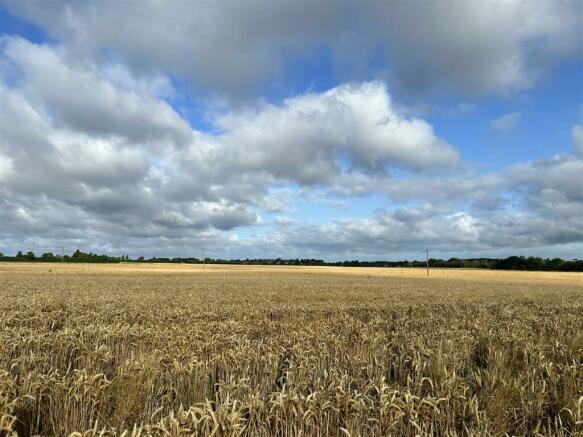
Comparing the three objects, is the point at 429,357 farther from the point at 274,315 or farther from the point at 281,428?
the point at 274,315

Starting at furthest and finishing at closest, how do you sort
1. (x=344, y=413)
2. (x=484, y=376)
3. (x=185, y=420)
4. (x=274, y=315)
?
1. (x=274, y=315)
2. (x=484, y=376)
3. (x=344, y=413)
4. (x=185, y=420)

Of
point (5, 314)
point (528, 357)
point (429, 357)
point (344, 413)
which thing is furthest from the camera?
point (5, 314)

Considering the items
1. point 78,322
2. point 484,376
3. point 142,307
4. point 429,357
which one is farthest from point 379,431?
point 142,307

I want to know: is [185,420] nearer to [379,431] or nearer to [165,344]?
[379,431]

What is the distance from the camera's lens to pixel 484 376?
7.21 metres

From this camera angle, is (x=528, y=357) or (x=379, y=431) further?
(x=528, y=357)

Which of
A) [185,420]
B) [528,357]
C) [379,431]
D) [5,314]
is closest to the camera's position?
[185,420]

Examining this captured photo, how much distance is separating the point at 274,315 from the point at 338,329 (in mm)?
4639

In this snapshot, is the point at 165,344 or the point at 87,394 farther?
the point at 165,344

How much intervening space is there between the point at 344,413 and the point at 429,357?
13.4 ft

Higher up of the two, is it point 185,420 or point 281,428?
point 185,420

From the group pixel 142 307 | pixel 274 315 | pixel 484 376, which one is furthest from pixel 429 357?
pixel 142 307

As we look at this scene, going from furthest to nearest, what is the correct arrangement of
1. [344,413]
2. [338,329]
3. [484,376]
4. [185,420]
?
[338,329], [484,376], [344,413], [185,420]

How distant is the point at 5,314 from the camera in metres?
14.7
